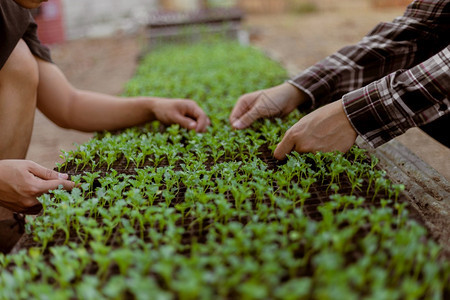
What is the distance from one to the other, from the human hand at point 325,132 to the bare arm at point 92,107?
80cm

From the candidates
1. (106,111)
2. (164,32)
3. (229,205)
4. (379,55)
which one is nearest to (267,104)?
(379,55)

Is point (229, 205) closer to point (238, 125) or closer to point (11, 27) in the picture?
point (238, 125)

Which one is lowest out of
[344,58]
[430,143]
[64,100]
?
[430,143]

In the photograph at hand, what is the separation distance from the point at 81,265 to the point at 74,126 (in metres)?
1.53

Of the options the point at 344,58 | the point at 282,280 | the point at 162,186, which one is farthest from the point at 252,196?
the point at 344,58

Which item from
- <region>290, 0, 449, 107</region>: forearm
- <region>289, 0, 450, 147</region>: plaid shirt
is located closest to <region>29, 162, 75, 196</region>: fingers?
<region>289, 0, 450, 147</region>: plaid shirt

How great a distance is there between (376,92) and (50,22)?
9852mm

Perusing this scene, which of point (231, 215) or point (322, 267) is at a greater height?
point (322, 267)

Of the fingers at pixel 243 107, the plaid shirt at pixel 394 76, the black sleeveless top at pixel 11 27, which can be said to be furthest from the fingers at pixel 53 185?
the plaid shirt at pixel 394 76

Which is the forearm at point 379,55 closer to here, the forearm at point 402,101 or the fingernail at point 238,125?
the fingernail at point 238,125

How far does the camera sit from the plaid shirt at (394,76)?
61.6 inches

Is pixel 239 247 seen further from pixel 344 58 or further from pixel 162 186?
pixel 344 58

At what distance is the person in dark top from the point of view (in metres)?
1.59

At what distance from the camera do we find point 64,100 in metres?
2.43
